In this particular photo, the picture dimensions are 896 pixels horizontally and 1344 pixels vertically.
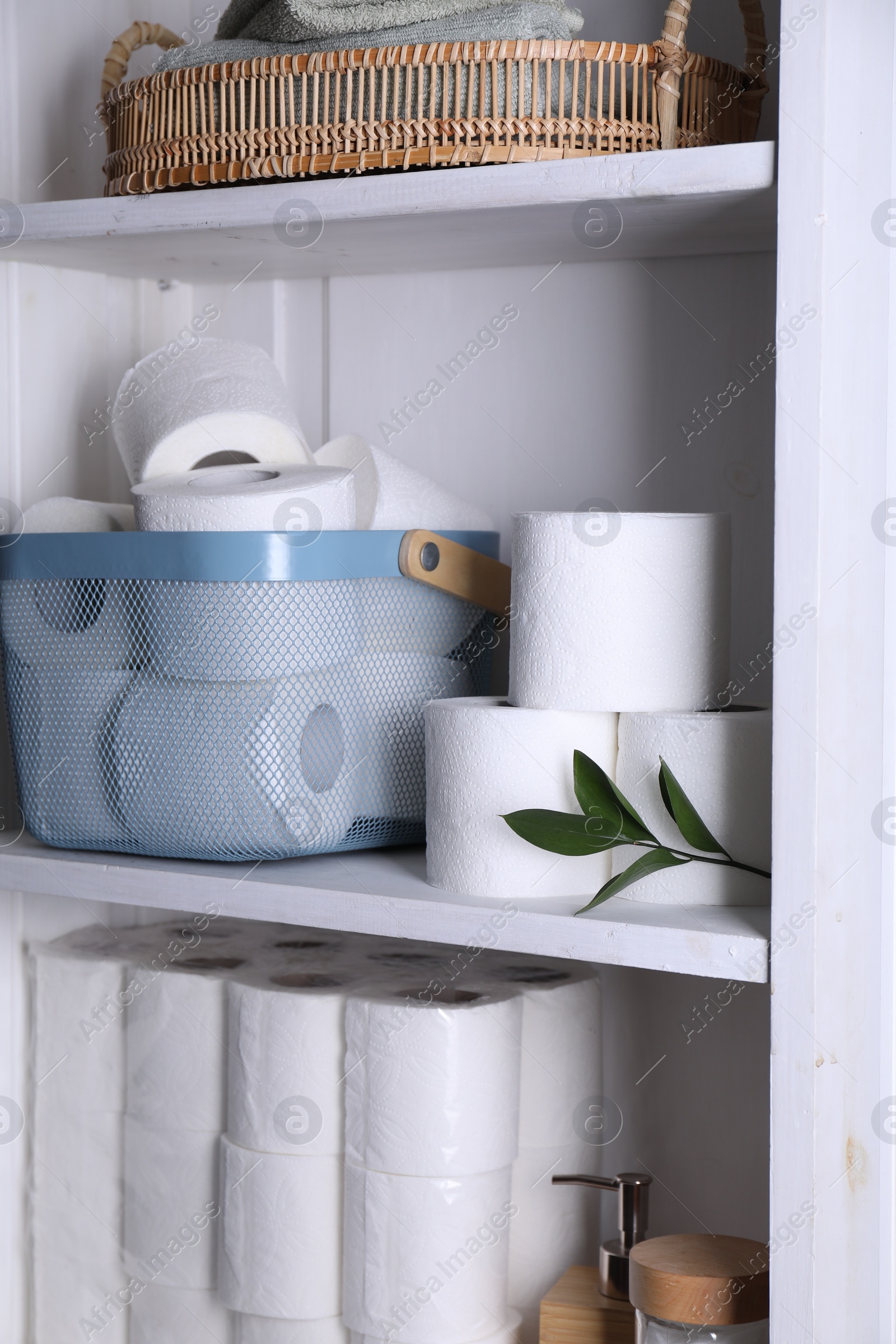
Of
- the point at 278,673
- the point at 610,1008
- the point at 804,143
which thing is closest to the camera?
the point at 804,143

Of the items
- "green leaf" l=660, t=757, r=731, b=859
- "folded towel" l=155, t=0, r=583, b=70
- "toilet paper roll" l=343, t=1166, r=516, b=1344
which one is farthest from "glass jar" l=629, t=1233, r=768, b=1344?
"folded towel" l=155, t=0, r=583, b=70

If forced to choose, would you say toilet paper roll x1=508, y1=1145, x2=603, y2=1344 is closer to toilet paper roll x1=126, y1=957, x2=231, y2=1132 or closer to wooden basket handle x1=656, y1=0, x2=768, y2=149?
toilet paper roll x1=126, y1=957, x2=231, y2=1132

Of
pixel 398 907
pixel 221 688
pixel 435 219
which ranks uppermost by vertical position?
pixel 435 219

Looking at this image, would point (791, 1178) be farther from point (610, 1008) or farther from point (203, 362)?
point (203, 362)

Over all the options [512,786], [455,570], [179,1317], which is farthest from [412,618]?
[179,1317]

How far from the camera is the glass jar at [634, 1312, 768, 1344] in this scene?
641mm

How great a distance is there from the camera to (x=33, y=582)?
761 millimetres

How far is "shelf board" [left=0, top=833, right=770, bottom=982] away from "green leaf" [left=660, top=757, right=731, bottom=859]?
33 millimetres

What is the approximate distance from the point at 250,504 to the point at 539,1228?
45cm

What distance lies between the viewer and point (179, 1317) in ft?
2.73

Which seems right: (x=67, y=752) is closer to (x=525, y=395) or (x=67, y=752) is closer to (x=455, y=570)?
(x=455, y=570)

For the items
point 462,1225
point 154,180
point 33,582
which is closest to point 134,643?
point 33,582

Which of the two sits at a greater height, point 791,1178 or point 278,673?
point 278,673

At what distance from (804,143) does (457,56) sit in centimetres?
19
